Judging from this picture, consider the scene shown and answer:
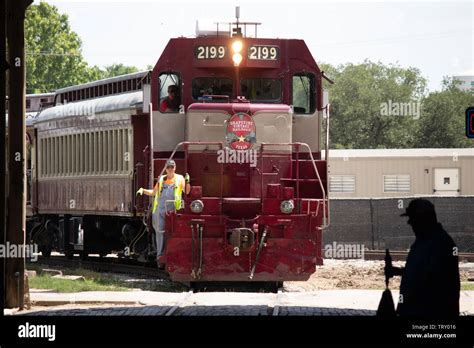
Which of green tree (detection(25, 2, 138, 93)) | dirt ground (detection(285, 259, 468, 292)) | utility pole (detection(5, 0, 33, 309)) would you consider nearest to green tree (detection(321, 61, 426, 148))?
green tree (detection(25, 2, 138, 93))

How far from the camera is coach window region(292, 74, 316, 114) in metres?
19.9

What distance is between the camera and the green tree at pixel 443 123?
75.6 meters

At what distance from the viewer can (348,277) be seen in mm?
23938

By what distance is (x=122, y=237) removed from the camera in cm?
2462

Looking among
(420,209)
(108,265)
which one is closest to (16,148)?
(420,209)

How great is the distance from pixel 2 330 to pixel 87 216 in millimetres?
12781

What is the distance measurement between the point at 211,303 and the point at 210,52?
423 cm

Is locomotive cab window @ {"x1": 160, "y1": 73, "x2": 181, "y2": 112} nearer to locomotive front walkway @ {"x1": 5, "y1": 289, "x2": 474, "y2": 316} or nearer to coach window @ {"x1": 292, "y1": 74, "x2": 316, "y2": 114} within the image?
coach window @ {"x1": 292, "y1": 74, "x2": 316, "y2": 114}

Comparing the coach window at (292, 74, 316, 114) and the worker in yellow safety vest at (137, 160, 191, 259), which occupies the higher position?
the coach window at (292, 74, 316, 114)

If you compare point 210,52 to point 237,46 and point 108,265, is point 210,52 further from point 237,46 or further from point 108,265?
point 108,265

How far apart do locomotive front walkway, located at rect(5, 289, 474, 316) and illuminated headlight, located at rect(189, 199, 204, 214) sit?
4.21 ft

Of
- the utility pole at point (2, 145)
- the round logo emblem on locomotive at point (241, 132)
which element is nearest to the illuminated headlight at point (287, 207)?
the round logo emblem on locomotive at point (241, 132)

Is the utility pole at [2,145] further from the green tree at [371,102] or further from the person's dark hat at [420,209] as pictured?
the green tree at [371,102]

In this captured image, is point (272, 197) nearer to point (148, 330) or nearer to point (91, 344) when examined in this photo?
point (148, 330)
